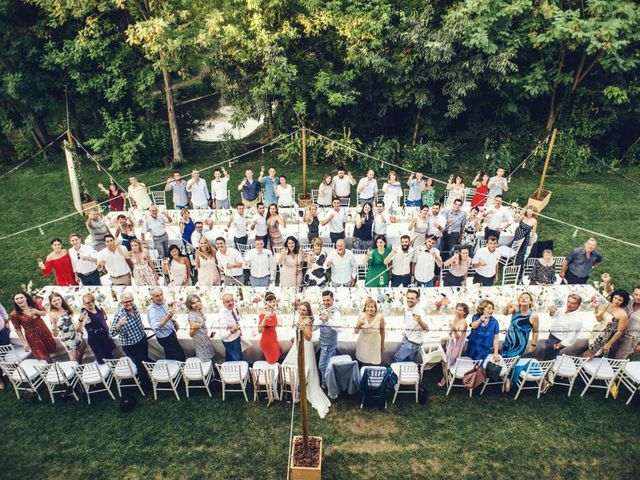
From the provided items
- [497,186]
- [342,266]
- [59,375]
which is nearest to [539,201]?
[497,186]

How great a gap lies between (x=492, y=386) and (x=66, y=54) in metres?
15.4

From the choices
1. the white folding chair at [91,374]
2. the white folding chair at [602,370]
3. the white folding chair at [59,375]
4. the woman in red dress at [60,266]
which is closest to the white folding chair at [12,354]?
the white folding chair at [59,375]

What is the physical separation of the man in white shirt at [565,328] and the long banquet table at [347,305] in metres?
0.14

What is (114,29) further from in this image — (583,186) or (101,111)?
(583,186)

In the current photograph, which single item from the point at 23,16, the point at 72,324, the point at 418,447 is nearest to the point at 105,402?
the point at 72,324

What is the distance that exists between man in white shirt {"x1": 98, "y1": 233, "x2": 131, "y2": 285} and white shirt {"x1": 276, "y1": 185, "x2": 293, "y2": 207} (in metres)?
4.11

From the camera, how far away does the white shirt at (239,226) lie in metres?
A: 9.74

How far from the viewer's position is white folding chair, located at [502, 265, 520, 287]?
9099 millimetres

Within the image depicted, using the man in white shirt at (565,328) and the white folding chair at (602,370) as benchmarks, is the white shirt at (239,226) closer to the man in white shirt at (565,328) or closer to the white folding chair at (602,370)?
the man in white shirt at (565,328)

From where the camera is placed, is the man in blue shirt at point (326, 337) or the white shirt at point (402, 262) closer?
the man in blue shirt at point (326, 337)

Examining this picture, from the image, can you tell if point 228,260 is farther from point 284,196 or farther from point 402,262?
point 284,196

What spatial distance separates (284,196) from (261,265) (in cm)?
348

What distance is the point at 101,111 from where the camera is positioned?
16203mm

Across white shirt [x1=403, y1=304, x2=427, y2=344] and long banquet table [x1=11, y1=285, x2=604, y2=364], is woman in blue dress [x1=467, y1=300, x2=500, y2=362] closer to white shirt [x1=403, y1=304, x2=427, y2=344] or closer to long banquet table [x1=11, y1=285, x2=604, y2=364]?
long banquet table [x1=11, y1=285, x2=604, y2=364]
